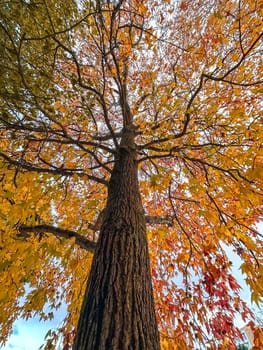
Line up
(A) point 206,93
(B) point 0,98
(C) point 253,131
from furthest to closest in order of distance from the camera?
(A) point 206,93 < (C) point 253,131 < (B) point 0,98

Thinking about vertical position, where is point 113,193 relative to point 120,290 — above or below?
above

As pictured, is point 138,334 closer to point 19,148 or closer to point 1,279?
point 1,279

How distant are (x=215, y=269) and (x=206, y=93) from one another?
2906 millimetres

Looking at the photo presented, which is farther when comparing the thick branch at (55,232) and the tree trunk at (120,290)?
the thick branch at (55,232)

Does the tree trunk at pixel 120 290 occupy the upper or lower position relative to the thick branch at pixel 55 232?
lower

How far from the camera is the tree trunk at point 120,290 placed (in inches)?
47.0

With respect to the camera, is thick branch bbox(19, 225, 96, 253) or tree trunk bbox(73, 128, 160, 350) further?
thick branch bbox(19, 225, 96, 253)

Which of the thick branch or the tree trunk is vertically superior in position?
the thick branch

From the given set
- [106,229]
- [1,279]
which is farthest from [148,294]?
[1,279]

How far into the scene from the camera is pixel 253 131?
272cm

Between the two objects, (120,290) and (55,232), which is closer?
(120,290)

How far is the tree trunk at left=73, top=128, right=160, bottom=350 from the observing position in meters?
1.19

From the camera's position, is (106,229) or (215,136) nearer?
(106,229)

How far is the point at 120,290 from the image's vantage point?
1.43 meters
